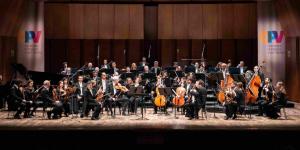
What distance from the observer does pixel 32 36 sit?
18.3 m

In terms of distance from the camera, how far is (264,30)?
17.7 m

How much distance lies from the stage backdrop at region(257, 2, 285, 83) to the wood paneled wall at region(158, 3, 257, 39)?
154 centimetres

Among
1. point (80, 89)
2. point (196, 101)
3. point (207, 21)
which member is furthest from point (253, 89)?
point (207, 21)

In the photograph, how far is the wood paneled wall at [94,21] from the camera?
19.4m

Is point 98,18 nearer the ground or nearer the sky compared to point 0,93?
nearer the sky

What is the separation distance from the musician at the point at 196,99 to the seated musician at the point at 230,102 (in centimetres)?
61

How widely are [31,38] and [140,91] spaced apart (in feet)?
22.8

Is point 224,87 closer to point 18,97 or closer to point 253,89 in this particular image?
point 253,89

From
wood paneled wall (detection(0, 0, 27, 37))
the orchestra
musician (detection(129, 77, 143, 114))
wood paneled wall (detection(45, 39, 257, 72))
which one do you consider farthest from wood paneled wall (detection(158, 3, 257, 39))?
musician (detection(129, 77, 143, 114))

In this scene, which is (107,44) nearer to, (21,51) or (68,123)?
(21,51)

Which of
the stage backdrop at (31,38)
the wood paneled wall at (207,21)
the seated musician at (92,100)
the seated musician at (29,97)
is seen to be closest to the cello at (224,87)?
the seated musician at (92,100)

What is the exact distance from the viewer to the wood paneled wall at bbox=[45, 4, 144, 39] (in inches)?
762

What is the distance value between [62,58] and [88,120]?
24.0 feet
